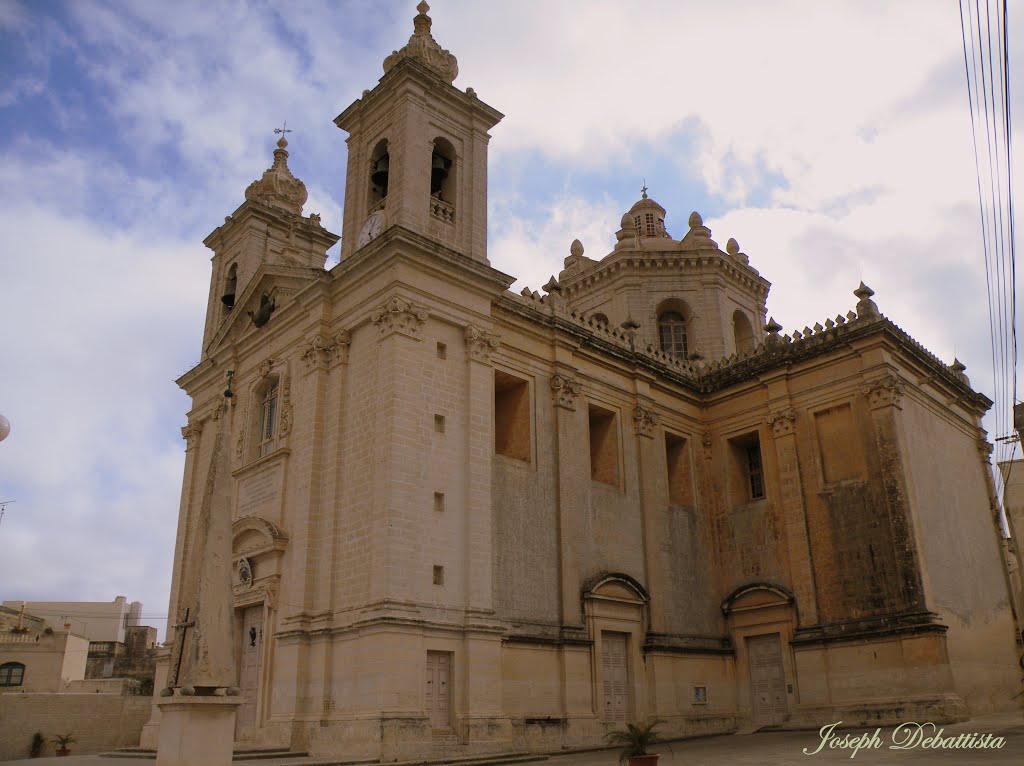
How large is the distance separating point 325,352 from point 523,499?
5376 mm

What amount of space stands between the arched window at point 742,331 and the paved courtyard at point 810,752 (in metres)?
14.2

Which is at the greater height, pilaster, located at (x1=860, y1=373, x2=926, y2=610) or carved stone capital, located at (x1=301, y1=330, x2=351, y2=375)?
carved stone capital, located at (x1=301, y1=330, x2=351, y2=375)

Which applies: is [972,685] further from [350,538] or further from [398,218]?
[398,218]

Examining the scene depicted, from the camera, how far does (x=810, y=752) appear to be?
15.0 metres

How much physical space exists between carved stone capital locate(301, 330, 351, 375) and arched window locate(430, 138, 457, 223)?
3710mm

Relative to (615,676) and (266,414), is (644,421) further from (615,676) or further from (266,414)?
(266,414)

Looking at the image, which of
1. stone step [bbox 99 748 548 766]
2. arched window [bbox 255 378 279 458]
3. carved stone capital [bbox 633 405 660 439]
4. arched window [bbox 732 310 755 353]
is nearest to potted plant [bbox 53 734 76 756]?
arched window [bbox 255 378 279 458]

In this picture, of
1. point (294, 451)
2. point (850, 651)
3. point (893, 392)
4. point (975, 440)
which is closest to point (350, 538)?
point (294, 451)

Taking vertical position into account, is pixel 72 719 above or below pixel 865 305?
below

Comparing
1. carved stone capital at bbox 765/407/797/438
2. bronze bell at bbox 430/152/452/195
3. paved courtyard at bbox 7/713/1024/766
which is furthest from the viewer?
carved stone capital at bbox 765/407/797/438

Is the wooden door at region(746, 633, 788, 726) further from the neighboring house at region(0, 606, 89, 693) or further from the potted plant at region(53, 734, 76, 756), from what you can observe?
the neighboring house at region(0, 606, 89, 693)

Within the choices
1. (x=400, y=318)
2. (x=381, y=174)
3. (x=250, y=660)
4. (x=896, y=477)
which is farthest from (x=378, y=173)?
(x=896, y=477)

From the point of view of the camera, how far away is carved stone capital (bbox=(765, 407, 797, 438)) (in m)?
22.8

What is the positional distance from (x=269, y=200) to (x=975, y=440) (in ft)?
72.8
